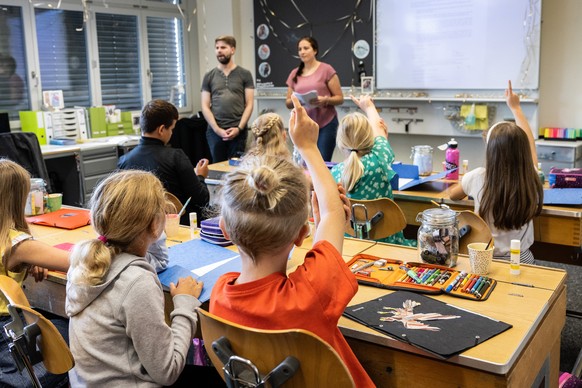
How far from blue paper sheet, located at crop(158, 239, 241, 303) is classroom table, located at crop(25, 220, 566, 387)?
0.75ft

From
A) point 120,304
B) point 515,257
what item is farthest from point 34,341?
point 515,257

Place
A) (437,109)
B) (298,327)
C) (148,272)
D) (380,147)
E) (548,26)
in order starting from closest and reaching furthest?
(298,327), (148,272), (380,147), (548,26), (437,109)

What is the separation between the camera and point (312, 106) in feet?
16.1

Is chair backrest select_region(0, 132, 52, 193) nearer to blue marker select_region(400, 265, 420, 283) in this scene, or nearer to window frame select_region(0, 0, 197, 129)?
window frame select_region(0, 0, 197, 129)

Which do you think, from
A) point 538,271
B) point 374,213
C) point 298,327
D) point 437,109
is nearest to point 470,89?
point 437,109

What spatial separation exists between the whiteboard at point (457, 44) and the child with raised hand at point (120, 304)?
13.4 ft

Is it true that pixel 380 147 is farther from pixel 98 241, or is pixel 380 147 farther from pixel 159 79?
pixel 159 79

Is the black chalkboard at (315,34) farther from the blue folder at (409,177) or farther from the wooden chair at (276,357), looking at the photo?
the wooden chair at (276,357)

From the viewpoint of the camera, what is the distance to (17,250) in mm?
1950

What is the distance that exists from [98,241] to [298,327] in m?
0.59

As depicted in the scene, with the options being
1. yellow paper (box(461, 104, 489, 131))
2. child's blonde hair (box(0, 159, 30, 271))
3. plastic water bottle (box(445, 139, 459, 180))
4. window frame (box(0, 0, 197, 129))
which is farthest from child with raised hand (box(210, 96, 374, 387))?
window frame (box(0, 0, 197, 129))

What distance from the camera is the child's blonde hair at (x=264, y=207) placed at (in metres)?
1.33

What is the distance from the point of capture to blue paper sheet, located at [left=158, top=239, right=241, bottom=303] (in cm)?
190

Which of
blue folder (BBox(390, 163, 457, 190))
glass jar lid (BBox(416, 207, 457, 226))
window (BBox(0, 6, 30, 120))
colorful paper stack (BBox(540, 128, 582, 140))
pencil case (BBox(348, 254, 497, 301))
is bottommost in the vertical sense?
pencil case (BBox(348, 254, 497, 301))
